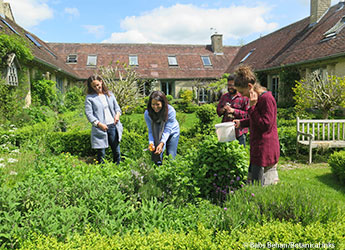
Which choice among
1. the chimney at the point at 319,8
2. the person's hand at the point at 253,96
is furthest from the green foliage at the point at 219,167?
the chimney at the point at 319,8

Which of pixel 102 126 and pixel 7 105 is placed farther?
pixel 7 105

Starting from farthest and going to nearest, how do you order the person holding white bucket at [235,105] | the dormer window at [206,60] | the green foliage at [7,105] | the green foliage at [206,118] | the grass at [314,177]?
1. the dormer window at [206,60]
2. the green foliage at [7,105]
3. the green foliage at [206,118]
4. the grass at [314,177]
5. the person holding white bucket at [235,105]

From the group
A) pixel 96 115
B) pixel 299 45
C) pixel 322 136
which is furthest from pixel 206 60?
pixel 96 115

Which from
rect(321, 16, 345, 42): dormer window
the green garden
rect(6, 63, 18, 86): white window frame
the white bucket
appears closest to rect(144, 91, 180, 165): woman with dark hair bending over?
the green garden

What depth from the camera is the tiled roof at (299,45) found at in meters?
12.5

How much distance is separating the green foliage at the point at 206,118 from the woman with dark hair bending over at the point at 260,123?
4.08m

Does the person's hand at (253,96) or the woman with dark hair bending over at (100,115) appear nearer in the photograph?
the person's hand at (253,96)

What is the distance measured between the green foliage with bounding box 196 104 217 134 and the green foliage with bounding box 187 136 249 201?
3.52 m

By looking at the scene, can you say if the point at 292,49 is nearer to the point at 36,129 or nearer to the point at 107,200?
the point at 36,129

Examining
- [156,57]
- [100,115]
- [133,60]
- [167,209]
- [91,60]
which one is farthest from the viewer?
[156,57]

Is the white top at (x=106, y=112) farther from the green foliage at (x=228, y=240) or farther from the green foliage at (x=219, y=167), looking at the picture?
the green foliage at (x=228, y=240)

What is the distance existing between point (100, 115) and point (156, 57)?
2207 cm

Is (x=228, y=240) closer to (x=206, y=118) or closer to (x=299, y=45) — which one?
(x=206, y=118)

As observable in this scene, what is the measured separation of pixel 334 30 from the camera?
43.2 ft
